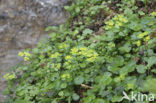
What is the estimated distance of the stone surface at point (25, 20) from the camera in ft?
14.2

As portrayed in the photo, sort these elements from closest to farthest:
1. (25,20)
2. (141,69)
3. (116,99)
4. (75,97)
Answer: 1. (116,99)
2. (141,69)
3. (75,97)
4. (25,20)

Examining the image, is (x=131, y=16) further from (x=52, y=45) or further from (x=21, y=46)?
(x=21, y=46)

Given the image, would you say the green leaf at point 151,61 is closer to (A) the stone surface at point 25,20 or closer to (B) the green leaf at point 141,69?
(B) the green leaf at point 141,69

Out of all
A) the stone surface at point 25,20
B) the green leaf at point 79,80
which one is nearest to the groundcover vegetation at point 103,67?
the green leaf at point 79,80

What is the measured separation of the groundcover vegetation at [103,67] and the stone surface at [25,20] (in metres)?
1.32

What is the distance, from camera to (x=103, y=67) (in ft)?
7.13

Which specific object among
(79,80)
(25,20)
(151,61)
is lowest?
(79,80)

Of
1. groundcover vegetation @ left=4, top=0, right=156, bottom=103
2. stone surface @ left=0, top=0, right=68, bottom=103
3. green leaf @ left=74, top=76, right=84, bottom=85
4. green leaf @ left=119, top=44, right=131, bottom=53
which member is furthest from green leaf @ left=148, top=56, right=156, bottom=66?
stone surface @ left=0, top=0, right=68, bottom=103

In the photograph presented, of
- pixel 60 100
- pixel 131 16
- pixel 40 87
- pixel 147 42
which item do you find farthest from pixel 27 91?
pixel 131 16

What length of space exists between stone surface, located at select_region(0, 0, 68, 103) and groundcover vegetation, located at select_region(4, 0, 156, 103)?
132 cm

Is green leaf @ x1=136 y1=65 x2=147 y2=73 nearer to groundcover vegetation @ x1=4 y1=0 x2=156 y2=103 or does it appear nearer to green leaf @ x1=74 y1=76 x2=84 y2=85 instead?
groundcover vegetation @ x1=4 y1=0 x2=156 y2=103

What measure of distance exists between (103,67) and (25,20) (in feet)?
9.93

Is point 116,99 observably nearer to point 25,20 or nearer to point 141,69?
point 141,69

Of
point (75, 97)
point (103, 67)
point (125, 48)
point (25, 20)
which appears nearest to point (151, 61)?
point (125, 48)
